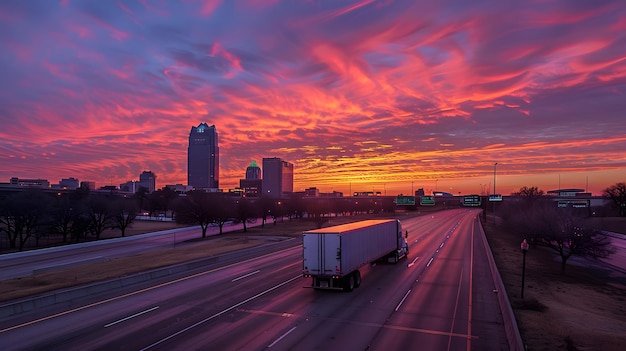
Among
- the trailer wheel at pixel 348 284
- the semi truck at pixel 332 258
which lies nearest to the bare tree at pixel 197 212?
the semi truck at pixel 332 258

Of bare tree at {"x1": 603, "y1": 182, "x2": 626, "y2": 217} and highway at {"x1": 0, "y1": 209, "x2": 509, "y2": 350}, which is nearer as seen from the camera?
highway at {"x1": 0, "y1": 209, "x2": 509, "y2": 350}

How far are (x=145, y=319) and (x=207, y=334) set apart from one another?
12.3ft

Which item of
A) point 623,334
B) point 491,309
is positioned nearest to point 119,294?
point 491,309

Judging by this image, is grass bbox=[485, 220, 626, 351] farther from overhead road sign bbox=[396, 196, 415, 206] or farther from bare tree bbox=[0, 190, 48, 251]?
bare tree bbox=[0, 190, 48, 251]

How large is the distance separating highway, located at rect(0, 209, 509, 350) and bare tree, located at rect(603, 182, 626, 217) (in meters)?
121

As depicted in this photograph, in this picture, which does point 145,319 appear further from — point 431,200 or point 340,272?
point 431,200

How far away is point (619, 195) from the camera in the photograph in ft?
413

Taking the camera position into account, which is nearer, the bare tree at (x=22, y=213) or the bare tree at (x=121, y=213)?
the bare tree at (x=22, y=213)

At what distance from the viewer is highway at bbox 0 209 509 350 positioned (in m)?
14.9

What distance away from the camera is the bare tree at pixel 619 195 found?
122 meters

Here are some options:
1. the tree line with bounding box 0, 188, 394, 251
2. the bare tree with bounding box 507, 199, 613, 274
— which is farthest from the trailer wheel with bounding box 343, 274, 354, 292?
the tree line with bounding box 0, 188, 394, 251

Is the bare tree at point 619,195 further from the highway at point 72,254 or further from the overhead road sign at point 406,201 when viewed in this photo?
the highway at point 72,254

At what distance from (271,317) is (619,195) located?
142 meters

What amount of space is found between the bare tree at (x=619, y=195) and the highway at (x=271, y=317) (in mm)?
120684
